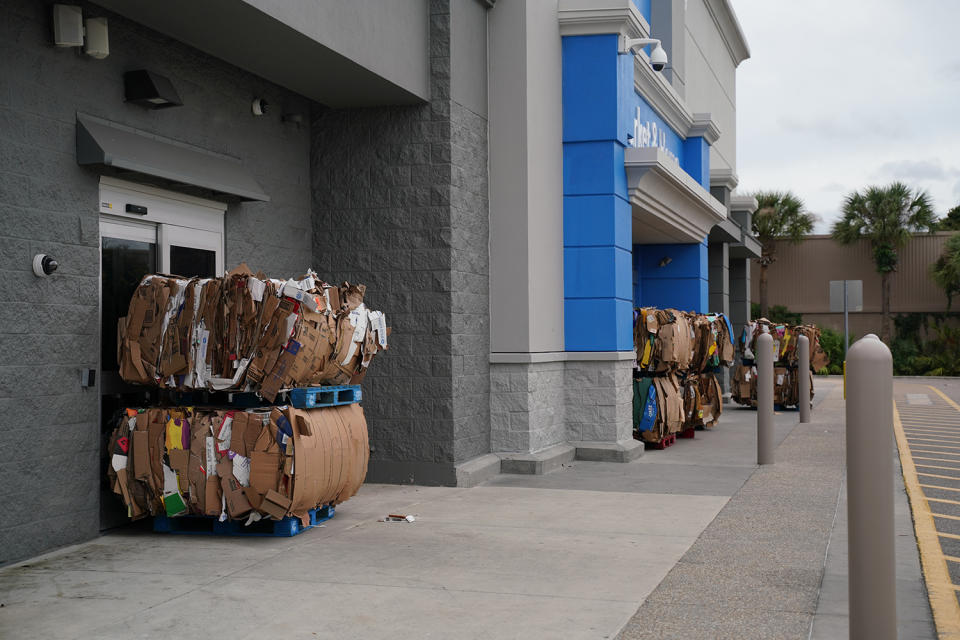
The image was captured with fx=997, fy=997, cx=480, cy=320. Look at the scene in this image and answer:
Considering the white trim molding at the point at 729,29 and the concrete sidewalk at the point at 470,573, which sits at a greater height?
the white trim molding at the point at 729,29

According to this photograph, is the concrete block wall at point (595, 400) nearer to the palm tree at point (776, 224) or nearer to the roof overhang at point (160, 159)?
the roof overhang at point (160, 159)

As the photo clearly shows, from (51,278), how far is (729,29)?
90.8ft

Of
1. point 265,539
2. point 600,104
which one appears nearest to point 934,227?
point 600,104

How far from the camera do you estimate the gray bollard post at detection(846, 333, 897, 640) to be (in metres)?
4.41

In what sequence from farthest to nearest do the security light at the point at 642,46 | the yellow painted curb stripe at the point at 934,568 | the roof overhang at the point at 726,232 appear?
1. the roof overhang at the point at 726,232
2. the security light at the point at 642,46
3. the yellow painted curb stripe at the point at 934,568

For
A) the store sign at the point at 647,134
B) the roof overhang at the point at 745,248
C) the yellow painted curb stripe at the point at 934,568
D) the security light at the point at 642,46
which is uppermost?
the security light at the point at 642,46

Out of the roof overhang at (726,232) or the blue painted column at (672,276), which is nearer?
the blue painted column at (672,276)

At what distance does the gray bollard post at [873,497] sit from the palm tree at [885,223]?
139 feet

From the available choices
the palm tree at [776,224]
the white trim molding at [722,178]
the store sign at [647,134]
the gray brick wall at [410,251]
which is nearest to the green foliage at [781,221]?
the palm tree at [776,224]

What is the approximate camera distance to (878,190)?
44719 mm

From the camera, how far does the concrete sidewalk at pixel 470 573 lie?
546cm

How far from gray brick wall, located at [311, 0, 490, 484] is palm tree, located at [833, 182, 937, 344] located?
3741cm

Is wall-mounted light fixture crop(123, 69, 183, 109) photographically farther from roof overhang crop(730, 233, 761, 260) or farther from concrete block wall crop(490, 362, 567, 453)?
roof overhang crop(730, 233, 761, 260)

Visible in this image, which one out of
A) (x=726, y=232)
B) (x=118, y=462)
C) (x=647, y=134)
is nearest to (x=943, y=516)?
(x=118, y=462)
